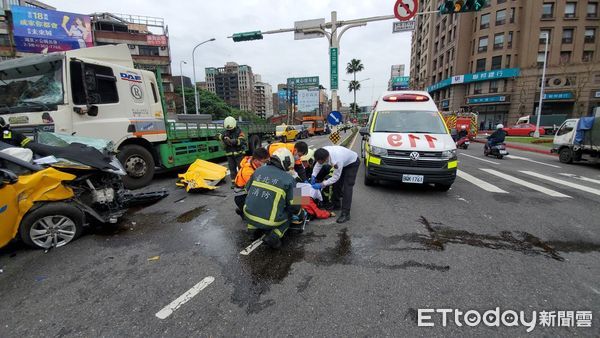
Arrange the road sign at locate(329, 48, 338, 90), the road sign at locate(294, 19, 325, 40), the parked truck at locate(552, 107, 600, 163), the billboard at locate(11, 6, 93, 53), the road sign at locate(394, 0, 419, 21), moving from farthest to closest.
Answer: the billboard at locate(11, 6, 93, 53)
the road sign at locate(294, 19, 325, 40)
the road sign at locate(329, 48, 338, 90)
the road sign at locate(394, 0, 419, 21)
the parked truck at locate(552, 107, 600, 163)

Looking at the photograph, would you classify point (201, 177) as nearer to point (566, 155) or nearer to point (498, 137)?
point (498, 137)

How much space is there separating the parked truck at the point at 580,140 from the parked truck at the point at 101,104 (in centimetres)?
1341

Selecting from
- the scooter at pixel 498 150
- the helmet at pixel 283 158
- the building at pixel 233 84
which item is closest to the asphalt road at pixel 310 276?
the helmet at pixel 283 158

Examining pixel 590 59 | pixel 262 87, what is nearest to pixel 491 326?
pixel 590 59

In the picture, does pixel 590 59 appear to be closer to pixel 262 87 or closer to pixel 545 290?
pixel 545 290

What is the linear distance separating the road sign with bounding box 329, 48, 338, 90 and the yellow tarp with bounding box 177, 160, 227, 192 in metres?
6.99

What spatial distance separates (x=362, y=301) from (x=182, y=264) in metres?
2.07

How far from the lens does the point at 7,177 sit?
3098mm

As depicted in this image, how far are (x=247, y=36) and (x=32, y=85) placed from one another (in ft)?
30.0

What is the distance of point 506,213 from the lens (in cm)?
484

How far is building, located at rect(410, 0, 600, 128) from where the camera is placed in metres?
33.8

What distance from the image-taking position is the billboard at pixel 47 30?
21234 millimetres

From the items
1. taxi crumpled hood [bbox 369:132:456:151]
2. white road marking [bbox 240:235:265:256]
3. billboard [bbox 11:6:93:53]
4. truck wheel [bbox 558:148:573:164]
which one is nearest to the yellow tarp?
white road marking [bbox 240:235:265:256]

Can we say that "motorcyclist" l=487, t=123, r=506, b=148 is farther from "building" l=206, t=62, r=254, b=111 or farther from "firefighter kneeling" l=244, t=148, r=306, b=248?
"building" l=206, t=62, r=254, b=111
